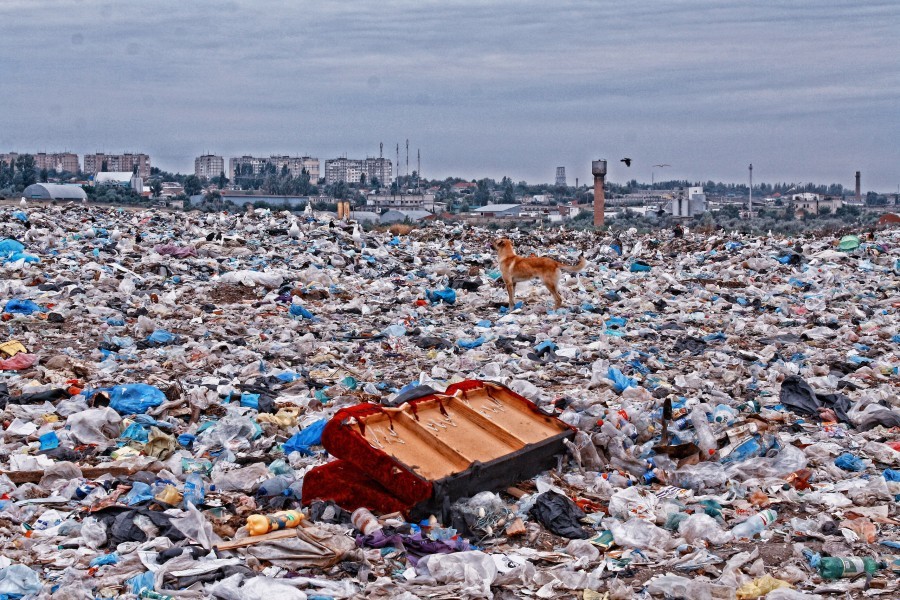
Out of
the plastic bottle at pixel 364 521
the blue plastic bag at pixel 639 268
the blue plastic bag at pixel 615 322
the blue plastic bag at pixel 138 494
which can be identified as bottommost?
the plastic bottle at pixel 364 521

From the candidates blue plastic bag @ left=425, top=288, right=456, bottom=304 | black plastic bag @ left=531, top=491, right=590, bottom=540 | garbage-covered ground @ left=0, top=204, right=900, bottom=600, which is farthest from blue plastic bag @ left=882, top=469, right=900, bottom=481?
blue plastic bag @ left=425, top=288, right=456, bottom=304

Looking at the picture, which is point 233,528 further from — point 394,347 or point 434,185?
point 434,185

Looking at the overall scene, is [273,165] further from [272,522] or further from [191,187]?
[272,522]

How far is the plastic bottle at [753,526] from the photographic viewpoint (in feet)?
13.6

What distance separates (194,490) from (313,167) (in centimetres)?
8976

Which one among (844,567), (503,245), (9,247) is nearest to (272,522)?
(844,567)

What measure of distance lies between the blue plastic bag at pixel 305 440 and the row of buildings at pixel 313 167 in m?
74.9

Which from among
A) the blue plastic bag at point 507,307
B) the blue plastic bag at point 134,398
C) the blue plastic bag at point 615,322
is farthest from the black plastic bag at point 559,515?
the blue plastic bag at point 507,307

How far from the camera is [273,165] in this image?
83.4 m

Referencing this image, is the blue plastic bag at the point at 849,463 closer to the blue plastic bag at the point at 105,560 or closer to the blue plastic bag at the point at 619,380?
the blue plastic bag at the point at 619,380

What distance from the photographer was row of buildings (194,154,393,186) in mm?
82500

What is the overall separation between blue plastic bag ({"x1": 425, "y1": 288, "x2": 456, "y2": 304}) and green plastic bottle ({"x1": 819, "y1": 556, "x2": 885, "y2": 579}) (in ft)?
26.1

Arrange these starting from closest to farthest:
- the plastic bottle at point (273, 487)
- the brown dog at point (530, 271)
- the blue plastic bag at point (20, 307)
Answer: the plastic bottle at point (273, 487) < the blue plastic bag at point (20, 307) < the brown dog at point (530, 271)

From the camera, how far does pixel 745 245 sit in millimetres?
16500
